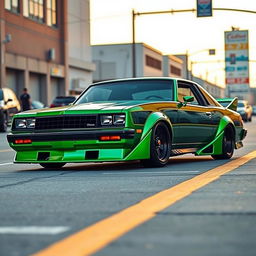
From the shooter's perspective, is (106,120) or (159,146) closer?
(106,120)

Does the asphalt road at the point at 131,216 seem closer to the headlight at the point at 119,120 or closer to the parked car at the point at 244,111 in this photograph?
the headlight at the point at 119,120

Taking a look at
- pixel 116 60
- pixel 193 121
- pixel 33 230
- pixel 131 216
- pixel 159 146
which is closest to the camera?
pixel 33 230

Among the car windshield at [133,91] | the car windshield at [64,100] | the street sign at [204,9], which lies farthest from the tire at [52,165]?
the street sign at [204,9]

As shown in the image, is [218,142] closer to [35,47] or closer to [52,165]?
[52,165]

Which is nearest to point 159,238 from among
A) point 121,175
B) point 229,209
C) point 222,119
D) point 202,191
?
point 229,209

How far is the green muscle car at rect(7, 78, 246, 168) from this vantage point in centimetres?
1027

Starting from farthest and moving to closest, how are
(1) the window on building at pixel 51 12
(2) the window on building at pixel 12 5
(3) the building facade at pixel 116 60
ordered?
(3) the building facade at pixel 116 60
(1) the window on building at pixel 51 12
(2) the window on building at pixel 12 5

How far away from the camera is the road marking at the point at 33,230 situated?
500cm

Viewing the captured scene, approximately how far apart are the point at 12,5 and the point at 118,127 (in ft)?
152

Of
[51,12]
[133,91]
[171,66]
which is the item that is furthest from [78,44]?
[133,91]

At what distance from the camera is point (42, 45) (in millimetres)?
61219

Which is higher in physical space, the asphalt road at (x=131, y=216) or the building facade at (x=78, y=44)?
the building facade at (x=78, y=44)

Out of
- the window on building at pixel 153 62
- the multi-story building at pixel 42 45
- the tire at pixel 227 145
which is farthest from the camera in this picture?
the window on building at pixel 153 62

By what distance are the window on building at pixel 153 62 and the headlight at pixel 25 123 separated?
9963 cm
